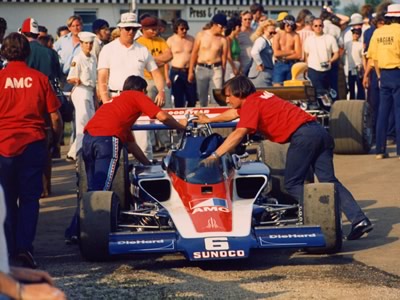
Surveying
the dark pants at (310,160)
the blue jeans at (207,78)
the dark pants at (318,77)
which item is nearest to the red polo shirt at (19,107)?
the dark pants at (310,160)

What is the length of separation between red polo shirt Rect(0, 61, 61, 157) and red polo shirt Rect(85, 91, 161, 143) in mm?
1012

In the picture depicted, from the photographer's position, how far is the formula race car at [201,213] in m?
8.89

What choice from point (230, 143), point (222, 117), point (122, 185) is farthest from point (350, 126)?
point (230, 143)

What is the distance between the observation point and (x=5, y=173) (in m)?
9.30

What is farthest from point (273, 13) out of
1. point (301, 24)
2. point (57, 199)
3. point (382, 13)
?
point (57, 199)

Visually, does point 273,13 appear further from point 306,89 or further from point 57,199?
point 57,199

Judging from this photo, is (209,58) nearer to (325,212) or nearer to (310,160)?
(310,160)

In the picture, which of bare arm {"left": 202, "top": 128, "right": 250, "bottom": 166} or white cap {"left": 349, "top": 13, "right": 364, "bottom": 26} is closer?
bare arm {"left": 202, "top": 128, "right": 250, "bottom": 166}

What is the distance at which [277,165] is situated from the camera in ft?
36.4

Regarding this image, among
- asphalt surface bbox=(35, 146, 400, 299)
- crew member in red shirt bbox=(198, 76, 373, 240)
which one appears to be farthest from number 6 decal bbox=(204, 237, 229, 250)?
crew member in red shirt bbox=(198, 76, 373, 240)

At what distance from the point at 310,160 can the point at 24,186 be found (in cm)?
242

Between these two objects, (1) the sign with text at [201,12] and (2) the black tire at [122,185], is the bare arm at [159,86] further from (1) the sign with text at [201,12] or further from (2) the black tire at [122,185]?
(1) the sign with text at [201,12]

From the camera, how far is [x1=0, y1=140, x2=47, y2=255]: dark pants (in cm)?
931

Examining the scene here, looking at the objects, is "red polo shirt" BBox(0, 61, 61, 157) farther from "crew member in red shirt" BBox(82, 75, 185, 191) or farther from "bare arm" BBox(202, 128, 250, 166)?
"bare arm" BBox(202, 128, 250, 166)
